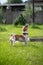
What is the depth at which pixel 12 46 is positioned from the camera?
13.1m

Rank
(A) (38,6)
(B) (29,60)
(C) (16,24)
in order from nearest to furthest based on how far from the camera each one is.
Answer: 1. (B) (29,60)
2. (C) (16,24)
3. (A) (38,6)

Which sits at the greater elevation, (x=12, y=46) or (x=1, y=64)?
(x=1, y=64)

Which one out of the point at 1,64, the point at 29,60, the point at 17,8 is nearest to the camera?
the point at 1,64

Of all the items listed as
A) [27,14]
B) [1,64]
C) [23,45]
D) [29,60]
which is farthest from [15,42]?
[27,14]

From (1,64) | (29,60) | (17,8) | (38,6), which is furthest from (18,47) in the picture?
(17,8)

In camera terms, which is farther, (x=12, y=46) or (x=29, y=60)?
(x=12, y=46)

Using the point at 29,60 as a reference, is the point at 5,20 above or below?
below

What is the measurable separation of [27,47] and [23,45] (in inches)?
22.1

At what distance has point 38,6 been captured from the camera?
1638 inches

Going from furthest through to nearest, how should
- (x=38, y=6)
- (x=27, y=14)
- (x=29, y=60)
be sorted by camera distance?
(x=38, y=6)
(x=27, y=14)
(x=29, y=60)

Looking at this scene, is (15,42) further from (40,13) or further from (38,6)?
(38,6)

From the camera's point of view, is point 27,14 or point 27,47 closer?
point 27,47

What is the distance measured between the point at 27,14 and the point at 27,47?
21.8 metres

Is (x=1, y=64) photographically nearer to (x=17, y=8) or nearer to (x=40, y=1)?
(x=40, y=1)
